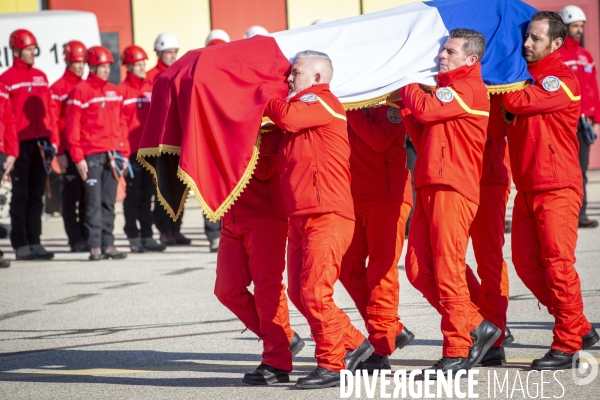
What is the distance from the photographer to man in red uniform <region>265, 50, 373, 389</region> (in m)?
5.94

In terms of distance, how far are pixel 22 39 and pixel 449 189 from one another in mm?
7884

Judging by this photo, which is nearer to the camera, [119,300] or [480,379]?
[480,379]

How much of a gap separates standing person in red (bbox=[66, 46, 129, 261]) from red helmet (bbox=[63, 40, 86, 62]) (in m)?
0.52

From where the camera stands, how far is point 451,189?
19.9ft

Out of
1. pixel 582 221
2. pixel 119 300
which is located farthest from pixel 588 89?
pixel 119 300

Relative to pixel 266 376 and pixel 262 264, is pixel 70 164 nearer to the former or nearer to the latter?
pixel 262 264

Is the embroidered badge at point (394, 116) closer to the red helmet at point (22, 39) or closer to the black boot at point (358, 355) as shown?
the black boot at point (358, 355)

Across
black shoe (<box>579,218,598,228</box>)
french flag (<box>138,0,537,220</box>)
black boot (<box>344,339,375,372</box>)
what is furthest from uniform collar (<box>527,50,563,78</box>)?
black shoe (<box>579,218,598,228</box>)

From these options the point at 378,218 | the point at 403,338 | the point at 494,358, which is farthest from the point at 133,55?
the point at 494,358

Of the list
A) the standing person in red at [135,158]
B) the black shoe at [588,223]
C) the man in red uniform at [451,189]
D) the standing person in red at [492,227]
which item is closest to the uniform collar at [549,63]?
the standing person in red at [492,227]

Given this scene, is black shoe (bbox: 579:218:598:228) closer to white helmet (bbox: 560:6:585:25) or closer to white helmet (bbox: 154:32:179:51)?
white helmet (bbox: 560:6:585:25)

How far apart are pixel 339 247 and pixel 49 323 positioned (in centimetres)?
350

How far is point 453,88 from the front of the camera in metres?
6.06

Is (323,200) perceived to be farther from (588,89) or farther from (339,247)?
(588,89)
